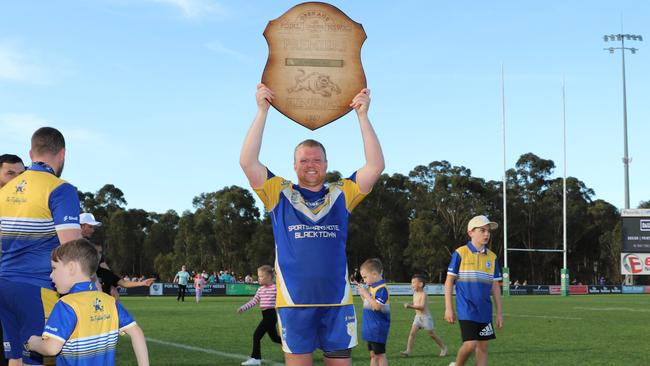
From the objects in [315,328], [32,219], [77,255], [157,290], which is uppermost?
[32,219]

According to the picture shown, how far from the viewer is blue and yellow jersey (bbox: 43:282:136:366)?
178 inches

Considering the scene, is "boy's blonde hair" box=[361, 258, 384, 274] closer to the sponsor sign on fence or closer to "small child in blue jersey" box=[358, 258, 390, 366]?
"small child in blue jersey" box=[358, 258, 390, 366]

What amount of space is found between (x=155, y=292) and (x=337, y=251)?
167 feet

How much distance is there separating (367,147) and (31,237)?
2618mm

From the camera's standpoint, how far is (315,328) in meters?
5.38

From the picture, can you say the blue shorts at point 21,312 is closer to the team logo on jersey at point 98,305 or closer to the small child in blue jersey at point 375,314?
the team logo on jersey at point 98,305

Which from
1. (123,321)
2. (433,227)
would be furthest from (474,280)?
(433,227)

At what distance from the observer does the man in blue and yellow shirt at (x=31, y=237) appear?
19.5 ft

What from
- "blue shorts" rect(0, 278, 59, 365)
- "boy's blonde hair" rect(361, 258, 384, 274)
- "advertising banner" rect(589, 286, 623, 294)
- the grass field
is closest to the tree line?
"advertising banner" rect(589, 286, 623, 294)

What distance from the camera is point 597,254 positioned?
100500 millimetres

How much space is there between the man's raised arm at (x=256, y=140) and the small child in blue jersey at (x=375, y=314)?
14.6ft

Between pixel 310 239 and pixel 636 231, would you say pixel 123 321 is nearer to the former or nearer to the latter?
pixel 310 239

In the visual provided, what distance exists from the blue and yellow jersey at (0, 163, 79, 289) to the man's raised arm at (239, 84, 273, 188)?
54.7 inches

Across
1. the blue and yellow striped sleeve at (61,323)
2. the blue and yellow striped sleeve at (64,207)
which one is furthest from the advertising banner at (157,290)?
the blue and yellow striped sleeve at (61,323)
